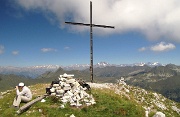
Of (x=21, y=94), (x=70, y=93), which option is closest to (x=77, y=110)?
(x=70, y=93)

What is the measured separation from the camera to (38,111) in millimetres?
26859

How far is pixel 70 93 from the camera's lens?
31.2 metres

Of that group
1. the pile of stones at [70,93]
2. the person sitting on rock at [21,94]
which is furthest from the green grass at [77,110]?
the person sitting on rock at [21,94]

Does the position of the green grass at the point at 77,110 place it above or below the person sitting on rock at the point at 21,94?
below

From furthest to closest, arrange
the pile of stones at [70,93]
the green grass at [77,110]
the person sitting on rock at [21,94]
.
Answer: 1. the pile of stones at [70,93]
2. the person sitting on rock at [21,94]
3. the green grass at [77,110]

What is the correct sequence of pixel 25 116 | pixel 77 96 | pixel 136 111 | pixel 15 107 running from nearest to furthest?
pixel 25 116
pixel 15 107
pixel 136 111
pixel 77 96

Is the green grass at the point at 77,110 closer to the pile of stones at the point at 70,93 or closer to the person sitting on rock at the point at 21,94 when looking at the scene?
the pile of stones at the point at 70,93

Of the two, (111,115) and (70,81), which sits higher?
(70,81)

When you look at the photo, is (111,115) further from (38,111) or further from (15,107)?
(15,107)

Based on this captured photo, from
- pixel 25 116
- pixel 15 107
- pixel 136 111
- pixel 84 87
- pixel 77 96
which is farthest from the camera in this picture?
pixel 84 87

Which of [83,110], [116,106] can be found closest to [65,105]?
[83,110]

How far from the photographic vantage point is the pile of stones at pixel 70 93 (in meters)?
29.9

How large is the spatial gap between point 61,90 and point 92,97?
15.0ft

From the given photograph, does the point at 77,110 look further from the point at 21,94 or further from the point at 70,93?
the point at 21,94
